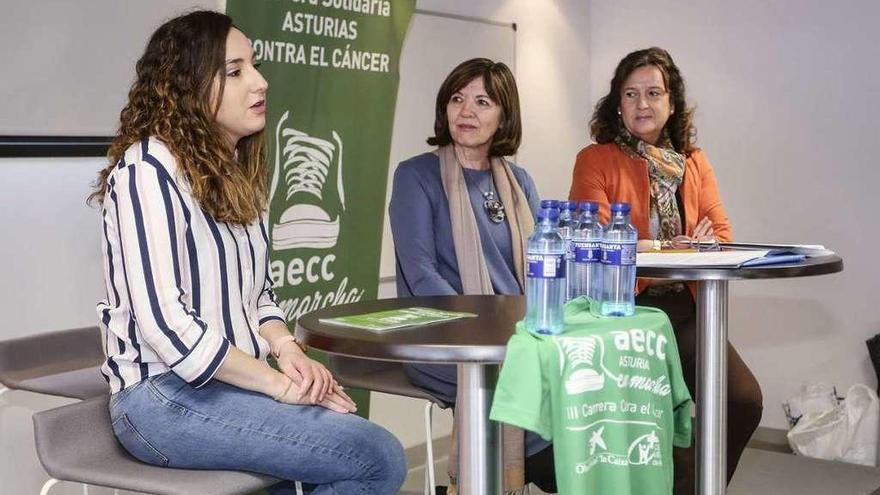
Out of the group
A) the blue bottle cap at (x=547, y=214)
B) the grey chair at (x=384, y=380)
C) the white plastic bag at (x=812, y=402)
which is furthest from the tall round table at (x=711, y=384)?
the white plastic bag at (x=812, y=402)

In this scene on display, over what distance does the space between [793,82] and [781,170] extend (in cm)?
40

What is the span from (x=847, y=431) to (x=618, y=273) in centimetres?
292

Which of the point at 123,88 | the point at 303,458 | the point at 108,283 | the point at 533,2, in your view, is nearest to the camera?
the point at 303,458

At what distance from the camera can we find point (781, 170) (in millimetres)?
5117

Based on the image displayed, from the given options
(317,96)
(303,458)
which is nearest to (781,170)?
(317,96)

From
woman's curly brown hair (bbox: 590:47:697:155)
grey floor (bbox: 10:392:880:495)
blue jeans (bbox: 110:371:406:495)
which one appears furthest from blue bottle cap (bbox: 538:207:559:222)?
grey floor (bbox: 10:392:880:495)

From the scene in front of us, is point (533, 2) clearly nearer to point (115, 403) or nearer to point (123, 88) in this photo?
point (123, 88)

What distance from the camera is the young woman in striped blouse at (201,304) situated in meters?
2.21

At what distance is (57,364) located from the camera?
3.05 metres

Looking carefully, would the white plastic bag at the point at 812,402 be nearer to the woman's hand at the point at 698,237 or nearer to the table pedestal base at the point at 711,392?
the woman's hand at the point at 698,237

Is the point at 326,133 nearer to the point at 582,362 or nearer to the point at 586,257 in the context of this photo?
the point at 586,257

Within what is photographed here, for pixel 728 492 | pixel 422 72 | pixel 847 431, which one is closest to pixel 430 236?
pixel 422 72

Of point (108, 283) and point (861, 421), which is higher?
point (108, 283)

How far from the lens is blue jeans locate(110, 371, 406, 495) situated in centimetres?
220
